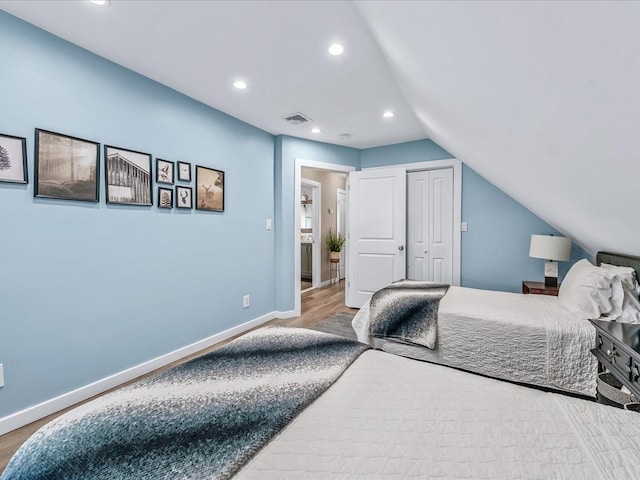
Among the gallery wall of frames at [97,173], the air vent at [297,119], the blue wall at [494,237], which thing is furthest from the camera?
the blue wall at [494,237]

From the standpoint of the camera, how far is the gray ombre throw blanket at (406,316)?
2.20m

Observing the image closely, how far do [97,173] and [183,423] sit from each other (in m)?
2.02

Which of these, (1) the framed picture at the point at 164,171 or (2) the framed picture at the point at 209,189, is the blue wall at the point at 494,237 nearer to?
(2) the framed picture at the point at 209,189

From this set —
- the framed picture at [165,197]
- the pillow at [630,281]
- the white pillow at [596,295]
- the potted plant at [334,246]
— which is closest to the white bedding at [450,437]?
the white pillow at [596,295]

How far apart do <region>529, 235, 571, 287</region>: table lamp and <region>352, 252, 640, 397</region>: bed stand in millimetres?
547

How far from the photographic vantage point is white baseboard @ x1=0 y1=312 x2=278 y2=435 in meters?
1.76

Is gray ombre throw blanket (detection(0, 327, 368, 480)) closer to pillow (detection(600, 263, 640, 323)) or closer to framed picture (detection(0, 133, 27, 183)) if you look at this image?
framed picture (detection(0, 133, 27, 183))

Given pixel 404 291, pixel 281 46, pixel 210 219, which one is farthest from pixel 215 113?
pixel 404 291

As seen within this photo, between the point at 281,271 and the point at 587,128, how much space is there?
10.7 feet

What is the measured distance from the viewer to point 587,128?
95 cm

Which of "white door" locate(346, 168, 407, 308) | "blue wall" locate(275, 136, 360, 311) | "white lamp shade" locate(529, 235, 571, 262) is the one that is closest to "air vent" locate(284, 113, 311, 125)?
"blue wall" locate(275, 136, 360, 311)

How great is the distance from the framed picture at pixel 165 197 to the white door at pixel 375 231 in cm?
246

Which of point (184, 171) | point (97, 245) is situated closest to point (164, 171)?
point (184, 171)

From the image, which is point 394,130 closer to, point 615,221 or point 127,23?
point 615,221
